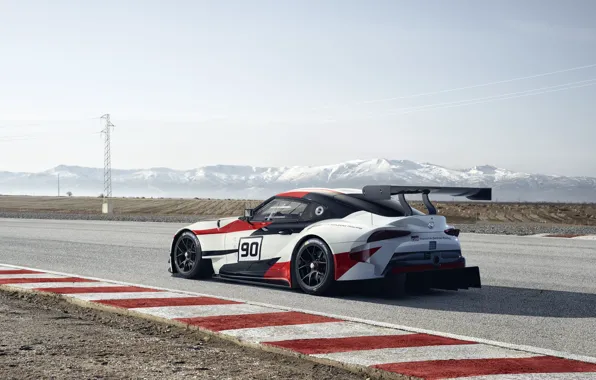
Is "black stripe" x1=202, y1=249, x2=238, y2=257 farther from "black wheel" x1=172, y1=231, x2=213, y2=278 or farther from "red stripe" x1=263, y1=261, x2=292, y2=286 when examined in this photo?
"red stripe" x1=263, y1=261, x2=292, y2=286

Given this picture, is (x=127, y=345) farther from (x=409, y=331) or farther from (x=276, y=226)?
(x=276, y=226)

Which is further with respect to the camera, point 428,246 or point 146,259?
point 146,259

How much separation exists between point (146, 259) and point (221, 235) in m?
4.27

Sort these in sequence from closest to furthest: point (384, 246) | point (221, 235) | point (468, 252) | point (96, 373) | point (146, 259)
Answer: point (96, 373)
point (384, 246)
point (221, 235)
point (146, 259)
point (468, 252)

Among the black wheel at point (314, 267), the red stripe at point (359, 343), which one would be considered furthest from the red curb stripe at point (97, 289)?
the red stripe at point (359, 343)

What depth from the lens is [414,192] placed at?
9.28 m

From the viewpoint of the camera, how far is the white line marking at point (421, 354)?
5746mm

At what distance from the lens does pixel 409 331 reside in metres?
6.89

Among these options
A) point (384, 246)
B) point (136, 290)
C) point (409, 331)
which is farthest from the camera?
point (136, 290)

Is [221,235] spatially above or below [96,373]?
above

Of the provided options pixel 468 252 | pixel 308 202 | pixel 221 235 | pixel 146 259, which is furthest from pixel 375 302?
pixel 468 252

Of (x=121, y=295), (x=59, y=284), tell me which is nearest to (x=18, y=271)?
(x=59, y=284)

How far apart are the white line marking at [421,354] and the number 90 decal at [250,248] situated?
3.97m

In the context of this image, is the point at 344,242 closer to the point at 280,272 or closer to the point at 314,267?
the point at 314,267
